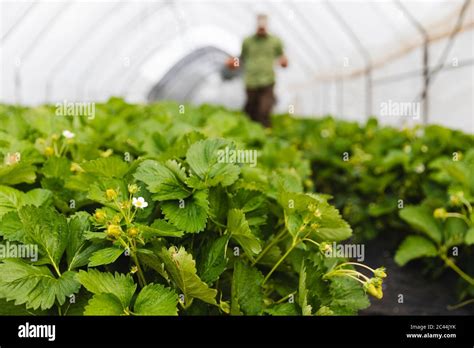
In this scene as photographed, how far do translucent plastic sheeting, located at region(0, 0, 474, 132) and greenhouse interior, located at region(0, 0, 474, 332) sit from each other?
0.05 m

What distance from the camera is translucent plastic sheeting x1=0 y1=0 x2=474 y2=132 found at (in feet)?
23.1

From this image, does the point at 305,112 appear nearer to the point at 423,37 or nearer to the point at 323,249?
the point at 423,37

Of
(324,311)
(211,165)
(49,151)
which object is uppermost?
(49,151)

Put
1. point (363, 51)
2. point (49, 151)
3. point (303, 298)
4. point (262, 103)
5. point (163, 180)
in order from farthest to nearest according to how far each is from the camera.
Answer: point (363, 51) → point (262, 103) → point (49, 151) → point (163, 180) → point (303, 298)

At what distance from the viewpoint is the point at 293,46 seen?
15906mm

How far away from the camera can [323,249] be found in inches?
54.2

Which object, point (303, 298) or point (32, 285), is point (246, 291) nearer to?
point (303, 298)

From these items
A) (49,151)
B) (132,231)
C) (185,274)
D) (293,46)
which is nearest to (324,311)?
(185,274)

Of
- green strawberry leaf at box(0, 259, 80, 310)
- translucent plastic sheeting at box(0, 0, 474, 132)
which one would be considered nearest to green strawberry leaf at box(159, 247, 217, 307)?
green strawberry leaf at box(0, 259, 80, 310)

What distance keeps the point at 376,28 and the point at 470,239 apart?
7669 millimetres

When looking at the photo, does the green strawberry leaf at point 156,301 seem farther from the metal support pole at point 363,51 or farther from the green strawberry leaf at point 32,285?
the metal support pole at point 363,51

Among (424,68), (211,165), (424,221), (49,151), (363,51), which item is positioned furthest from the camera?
(363,51)

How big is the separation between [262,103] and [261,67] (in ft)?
1.69

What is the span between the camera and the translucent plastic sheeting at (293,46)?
7.05 m
